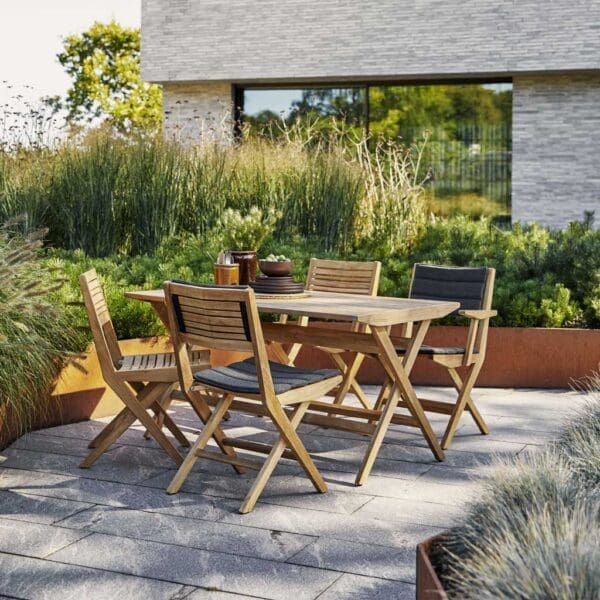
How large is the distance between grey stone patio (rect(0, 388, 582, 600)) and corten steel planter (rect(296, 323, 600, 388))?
1464 millimetres

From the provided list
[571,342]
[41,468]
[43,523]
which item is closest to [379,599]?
[43,523]

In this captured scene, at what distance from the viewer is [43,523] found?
3900mm

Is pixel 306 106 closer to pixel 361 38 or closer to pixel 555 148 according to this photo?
pixel 361 38

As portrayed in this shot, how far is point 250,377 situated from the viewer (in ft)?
14.4

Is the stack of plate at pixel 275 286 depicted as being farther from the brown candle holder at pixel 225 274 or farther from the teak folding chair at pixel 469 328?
the teak folding chair at pixel 469 328

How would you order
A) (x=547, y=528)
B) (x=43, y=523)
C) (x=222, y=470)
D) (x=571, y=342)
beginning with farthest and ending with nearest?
(x=571, y=342)
(x=222, y=470)
(x=43, y=523)
(x=547, y=528)

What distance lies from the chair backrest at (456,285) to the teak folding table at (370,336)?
0.66m

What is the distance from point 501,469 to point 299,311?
160 centimetres

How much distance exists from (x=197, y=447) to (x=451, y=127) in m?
13.2

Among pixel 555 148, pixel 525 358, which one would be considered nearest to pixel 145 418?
pixel 525 358

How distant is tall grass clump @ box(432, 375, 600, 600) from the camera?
227 cm

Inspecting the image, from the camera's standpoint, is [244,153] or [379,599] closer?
[379,599]

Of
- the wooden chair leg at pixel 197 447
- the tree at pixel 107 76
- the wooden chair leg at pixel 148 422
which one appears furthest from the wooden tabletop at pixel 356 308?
the tree at pixel 107 76

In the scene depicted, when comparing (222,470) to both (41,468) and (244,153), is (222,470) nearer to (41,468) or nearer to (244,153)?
(41,468)
